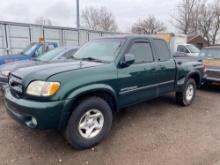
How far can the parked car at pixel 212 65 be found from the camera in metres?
6.79

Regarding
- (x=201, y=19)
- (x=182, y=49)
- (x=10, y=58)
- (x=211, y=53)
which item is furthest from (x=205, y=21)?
(x=10, y=58)

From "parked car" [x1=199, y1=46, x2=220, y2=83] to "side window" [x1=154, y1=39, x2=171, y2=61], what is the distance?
10.6 ft

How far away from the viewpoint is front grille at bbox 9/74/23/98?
2811 mm

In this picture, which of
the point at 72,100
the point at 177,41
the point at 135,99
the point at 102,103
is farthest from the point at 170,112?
the point at 177,41

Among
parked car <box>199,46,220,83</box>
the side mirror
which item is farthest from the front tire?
parked car <box>199,46,220,83</box>

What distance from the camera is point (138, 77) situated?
12.0ft

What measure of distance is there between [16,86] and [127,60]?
1.86 metres

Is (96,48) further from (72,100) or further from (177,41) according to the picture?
(177,41)

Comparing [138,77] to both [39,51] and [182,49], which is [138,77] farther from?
[182,49]

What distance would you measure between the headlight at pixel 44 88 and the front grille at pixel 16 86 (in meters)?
0.29

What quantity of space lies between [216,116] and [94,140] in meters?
3.27

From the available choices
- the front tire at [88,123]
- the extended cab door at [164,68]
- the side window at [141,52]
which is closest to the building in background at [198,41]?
the extended cab door at [164,68]

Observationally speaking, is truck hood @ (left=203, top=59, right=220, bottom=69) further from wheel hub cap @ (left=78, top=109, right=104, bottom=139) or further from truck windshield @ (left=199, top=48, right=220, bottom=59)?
wheel hub cap @ (left=78, top=109, right=104, bottom=139)

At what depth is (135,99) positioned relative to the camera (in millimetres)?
3758
